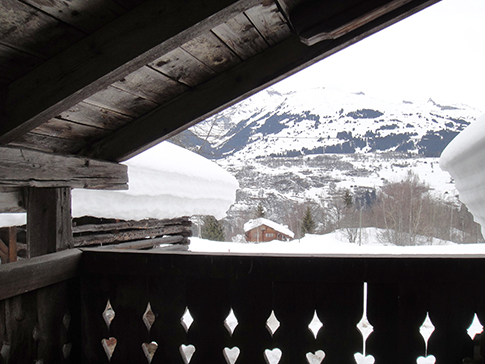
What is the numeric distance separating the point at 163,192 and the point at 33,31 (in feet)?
9.64

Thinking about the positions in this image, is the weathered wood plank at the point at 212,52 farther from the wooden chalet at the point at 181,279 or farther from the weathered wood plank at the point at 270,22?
the weathered wood plank at the point at 270,22

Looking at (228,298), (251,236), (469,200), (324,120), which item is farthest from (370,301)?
(324,120)

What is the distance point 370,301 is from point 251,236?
4172 cm

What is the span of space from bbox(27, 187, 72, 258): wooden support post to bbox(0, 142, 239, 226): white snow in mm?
1342

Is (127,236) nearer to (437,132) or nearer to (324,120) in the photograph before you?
(437,132)

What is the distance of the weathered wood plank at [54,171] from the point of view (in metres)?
1.71

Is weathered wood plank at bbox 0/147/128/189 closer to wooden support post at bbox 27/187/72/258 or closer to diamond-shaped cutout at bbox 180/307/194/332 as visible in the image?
wooden support post at bbox 27/187/72/258

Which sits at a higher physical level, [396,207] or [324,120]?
[324,120]

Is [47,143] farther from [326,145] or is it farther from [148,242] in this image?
[326,145]

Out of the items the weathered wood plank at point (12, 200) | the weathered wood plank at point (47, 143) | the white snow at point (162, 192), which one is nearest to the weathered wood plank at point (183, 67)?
the weathered wood plank at point (47, 143)

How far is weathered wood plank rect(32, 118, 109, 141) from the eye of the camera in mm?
1872

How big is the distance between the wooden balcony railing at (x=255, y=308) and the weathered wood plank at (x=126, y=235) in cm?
334

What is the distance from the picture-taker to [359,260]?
1.19 metres

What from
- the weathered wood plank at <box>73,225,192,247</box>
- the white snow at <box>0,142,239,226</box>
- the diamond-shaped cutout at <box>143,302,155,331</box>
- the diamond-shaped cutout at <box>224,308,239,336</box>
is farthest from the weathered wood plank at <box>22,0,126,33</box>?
the weathered wood plank at <box>73,225,192,247</box>
